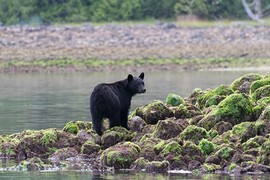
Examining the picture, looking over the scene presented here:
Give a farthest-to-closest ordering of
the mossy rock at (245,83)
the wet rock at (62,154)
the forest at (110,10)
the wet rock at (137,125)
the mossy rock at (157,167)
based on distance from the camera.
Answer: the forest at (110,10), the mossy rock at (245,83), the wet rock at (137,125), the wet rock at (62,154), the mossy rock at (157,167)

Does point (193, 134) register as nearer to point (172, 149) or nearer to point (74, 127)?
point (172, 149)

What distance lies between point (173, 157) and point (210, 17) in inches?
2046

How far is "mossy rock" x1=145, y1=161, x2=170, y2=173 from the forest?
165 ft

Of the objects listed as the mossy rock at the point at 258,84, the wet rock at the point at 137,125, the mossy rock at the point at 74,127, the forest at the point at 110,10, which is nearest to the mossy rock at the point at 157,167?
the wet rock at the point at 137,125

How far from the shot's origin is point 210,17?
221ft

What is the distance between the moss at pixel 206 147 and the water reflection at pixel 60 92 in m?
Answer: 6.02

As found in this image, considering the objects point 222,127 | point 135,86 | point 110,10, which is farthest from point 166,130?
point 110,10

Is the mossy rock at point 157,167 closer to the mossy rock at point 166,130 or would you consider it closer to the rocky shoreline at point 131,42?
the mossy rock at point 166,130

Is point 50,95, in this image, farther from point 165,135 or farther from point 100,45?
point 100,45

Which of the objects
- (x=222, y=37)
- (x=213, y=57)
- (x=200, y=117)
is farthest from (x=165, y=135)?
(x=222, y=37)

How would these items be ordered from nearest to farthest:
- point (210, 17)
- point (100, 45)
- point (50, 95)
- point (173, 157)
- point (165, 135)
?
point (173, 157)
point (165, 135)
point (50, 95)
point (100, 45)
point (210, 17)

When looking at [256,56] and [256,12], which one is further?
[256,12]

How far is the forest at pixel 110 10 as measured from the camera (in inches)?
2608

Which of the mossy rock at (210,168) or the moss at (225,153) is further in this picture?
the moss at (225,153)
